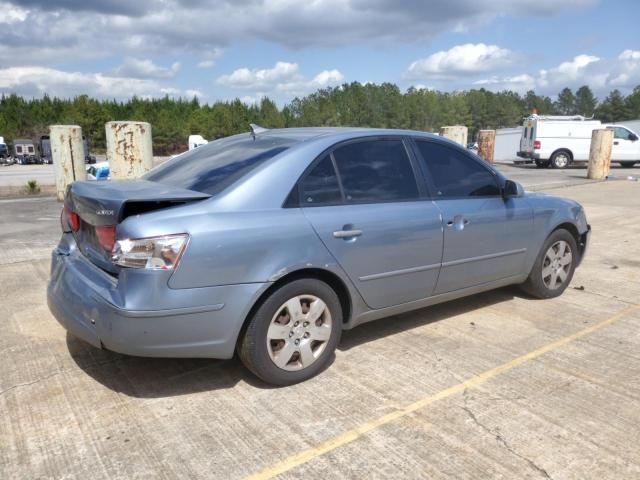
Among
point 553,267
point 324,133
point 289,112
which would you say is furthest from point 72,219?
point 289,112

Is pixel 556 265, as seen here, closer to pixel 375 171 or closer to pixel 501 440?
pixel 375 171

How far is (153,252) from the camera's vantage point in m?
2.81

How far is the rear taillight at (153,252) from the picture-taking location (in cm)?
281

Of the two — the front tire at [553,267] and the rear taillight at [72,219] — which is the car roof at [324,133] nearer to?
the rear taillight at [72,219]

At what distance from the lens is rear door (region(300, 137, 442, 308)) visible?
3.40 metres

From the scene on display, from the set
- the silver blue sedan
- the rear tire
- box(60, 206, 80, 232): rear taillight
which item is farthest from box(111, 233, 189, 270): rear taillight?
the rear tire

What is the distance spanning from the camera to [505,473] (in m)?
2.52

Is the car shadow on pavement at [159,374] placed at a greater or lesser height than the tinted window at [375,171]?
lesser

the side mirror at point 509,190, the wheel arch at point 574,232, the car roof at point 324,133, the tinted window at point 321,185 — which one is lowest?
the wheel arch at point 574,232

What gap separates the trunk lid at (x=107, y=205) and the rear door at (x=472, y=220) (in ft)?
6.00

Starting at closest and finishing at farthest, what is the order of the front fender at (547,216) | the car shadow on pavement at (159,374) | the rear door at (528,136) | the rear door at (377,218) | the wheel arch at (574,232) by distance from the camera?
the car shadow on pavement at (159,374)
the rear door at (377,218)
the front fender at (547,216)
the wheel arch at (574,232)
the rear door at (528,136)

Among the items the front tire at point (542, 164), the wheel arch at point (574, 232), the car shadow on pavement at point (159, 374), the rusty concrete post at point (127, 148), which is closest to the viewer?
the car shadow on pavement at point (159, 374)

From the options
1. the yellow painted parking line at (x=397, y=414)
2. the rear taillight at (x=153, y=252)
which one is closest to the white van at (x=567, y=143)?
the yellow painted parking line at (x=397, y=414)

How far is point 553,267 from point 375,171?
2.30m
